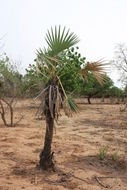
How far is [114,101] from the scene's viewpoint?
1448 inches

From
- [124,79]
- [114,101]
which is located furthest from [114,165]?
[114,101]

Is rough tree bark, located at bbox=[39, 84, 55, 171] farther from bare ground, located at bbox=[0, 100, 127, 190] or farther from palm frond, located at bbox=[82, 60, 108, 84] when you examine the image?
palm frond, located at bbox=[82, 60, 108, 84]

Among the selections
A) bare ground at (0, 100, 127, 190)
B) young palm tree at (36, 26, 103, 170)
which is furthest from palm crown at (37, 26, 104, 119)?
bare ground at (0, 100, 127, 190)

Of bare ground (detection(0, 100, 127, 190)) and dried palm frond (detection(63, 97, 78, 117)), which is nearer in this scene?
dried palm frond (detection(63, 97, 78, 117))

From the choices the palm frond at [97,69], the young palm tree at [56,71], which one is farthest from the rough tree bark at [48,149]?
the palm frond at [97,69]

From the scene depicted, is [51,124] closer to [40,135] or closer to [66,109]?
[66,109]

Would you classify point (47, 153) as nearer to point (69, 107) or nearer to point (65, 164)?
point (65, 164)

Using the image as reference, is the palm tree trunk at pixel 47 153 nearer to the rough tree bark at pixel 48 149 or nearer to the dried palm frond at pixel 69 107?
the rough tree bark at pixel 48 149

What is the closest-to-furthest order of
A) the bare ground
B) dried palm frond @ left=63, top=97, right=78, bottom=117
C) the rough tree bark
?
dried palm frond @ left=63, top=97, right=78, bottom=117 < the bare ground < the rough tree bark

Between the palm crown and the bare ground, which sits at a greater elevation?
the palm crown

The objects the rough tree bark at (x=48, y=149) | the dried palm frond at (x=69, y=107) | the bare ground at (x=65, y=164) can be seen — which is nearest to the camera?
the dried palm frond at (x=69, y=107)

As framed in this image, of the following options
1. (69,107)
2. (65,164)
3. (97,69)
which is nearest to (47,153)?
(65,164)

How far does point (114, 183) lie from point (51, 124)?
→ 160 centimetres

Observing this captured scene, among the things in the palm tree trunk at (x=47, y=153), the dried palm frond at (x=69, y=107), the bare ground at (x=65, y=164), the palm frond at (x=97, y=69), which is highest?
the palm frond at (x=97, y=69)
